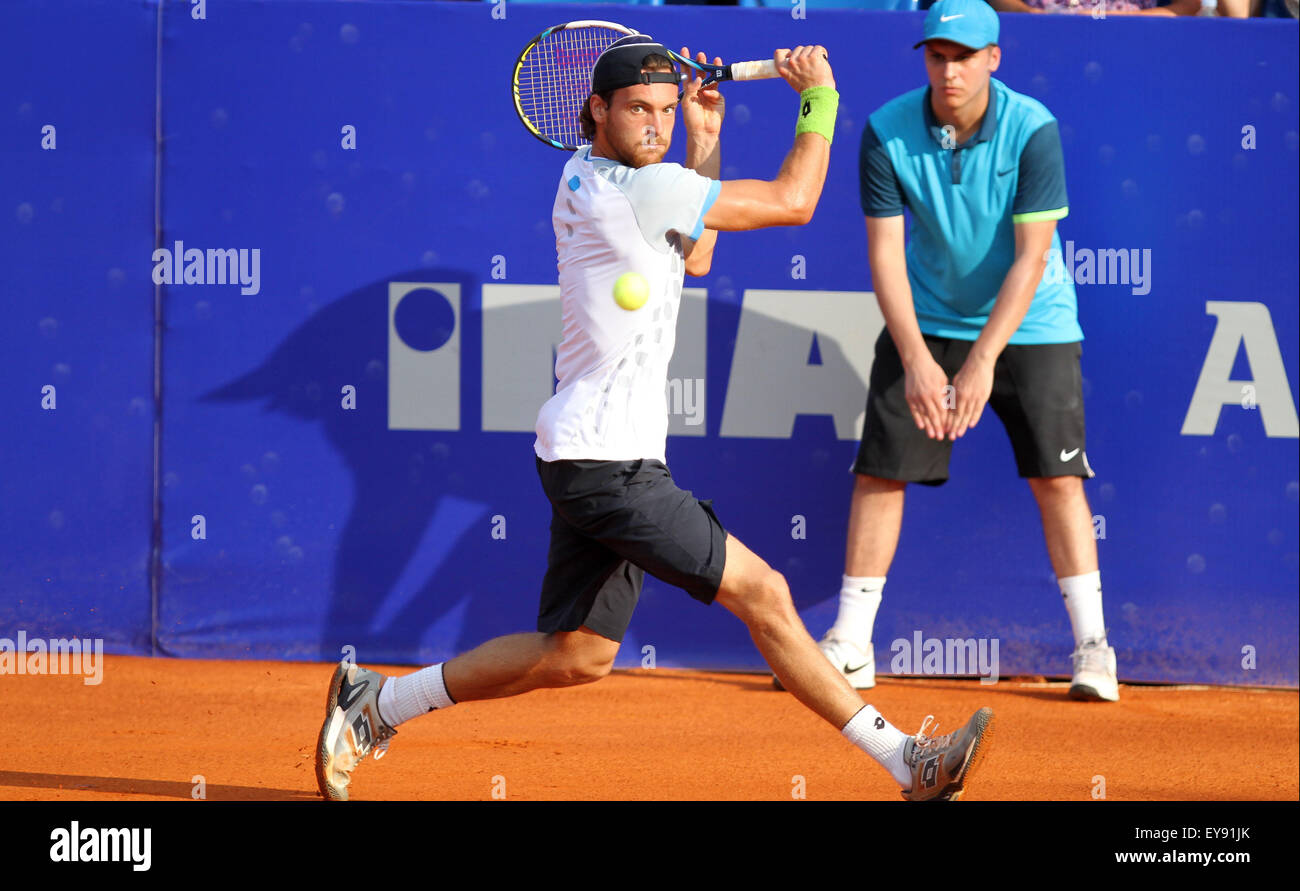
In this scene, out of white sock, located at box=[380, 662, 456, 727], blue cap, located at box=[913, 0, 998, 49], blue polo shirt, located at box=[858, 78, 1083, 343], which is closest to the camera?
white sock, located at box=[380, 662, 456, 727]

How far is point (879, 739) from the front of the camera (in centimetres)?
324

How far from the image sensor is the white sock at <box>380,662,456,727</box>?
3484 mm

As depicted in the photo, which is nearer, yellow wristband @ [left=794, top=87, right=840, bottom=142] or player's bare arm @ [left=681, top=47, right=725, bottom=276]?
yellow wristband @ [left=794, top=87, right=840, bottom=142]

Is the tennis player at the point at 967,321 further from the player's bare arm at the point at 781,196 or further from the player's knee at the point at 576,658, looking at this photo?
the player's knee at the point at 576,658

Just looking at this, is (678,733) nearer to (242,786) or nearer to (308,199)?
(242,786)

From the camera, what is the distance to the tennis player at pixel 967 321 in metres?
4.61

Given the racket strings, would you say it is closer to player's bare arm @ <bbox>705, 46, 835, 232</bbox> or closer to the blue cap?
player's bare arm @ <bbox>705, 46, 835, 232</bbox>

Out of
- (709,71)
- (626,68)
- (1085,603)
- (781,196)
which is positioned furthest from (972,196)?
(626,68)

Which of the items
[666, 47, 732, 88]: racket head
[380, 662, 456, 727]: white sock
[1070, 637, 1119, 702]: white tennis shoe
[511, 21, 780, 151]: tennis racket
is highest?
[511, 21, 780, 151]: tennis racket

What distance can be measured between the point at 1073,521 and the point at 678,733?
4.77 ft

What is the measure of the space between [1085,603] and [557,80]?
236 cm

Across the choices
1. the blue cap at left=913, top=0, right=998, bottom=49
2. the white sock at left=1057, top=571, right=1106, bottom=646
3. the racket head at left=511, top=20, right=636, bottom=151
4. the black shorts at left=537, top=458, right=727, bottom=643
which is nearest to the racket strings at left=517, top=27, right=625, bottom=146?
the racket head at left=511, top=20, right=636, bottom=151

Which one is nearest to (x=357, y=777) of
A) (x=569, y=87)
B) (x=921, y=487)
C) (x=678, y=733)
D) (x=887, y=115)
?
(x=678, y=733)

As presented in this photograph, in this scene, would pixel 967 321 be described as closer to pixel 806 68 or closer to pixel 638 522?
pixel 806 68
